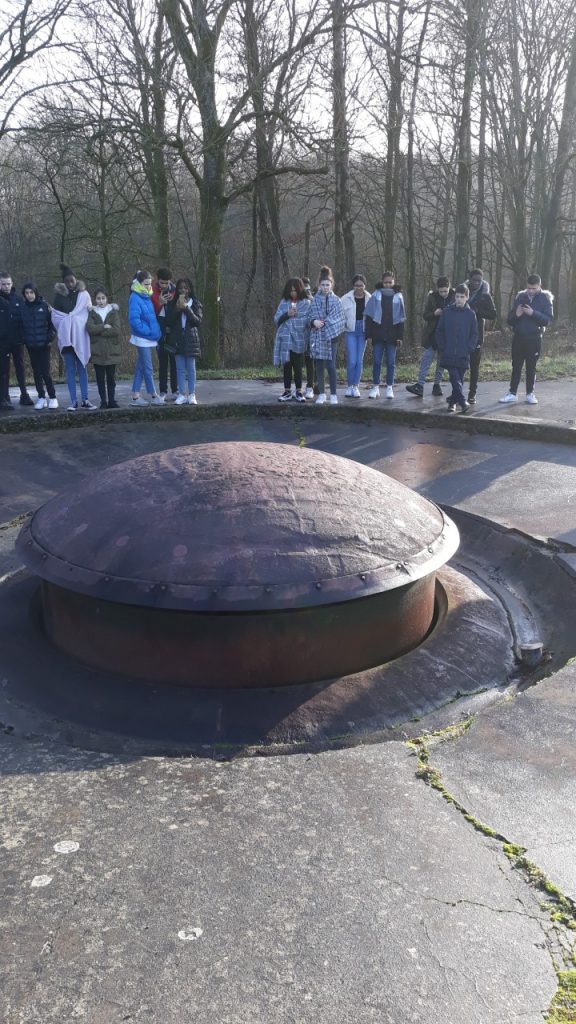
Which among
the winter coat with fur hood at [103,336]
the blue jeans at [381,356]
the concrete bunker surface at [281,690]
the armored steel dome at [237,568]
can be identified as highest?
the winter coat with fur hood at [103,336]

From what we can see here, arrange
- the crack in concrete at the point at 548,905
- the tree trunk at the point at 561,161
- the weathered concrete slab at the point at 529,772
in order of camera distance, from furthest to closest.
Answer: the tree trunk at the point at 561,161
the weathered concrete slab at the point at 529,772
the crack in concrete at the point at 548,905

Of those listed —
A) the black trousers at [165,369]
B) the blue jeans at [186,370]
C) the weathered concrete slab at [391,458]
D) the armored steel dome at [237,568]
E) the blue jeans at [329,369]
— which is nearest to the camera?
the armored steel dome at [237,568]

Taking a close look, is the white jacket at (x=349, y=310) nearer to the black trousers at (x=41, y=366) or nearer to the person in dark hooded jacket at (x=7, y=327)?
the black trousers at (x=41, y=366)

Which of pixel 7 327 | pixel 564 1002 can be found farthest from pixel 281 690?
pixel 7 327

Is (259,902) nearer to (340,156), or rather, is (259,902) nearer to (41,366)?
(41,366)

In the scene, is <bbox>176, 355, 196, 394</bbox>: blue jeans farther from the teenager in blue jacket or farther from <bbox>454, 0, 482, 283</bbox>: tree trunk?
<bbox>454, 0, 482, 283</bbox>: tree trunk

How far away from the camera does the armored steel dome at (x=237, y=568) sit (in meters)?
3.87

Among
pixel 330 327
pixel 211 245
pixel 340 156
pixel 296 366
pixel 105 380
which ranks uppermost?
pixel 340 156

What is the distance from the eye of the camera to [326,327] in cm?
1109

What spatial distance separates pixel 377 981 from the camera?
7.27 ft

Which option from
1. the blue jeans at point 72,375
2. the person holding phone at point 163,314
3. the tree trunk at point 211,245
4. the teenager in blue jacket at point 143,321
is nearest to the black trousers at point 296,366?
the person holding phone at point 163,314

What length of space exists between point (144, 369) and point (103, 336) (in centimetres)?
73

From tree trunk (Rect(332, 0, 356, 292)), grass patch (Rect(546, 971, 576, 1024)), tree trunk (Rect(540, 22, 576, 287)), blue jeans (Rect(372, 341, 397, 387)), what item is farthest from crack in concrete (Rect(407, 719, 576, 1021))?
tree trunk (Rect(540, 22, 576, 287))

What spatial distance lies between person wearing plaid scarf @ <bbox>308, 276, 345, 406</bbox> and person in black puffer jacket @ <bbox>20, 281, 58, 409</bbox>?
348 centimetres
